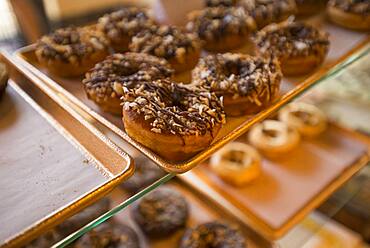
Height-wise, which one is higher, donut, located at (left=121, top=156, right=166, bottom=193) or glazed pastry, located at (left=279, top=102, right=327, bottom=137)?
donut, located at (left=121, top=156, right=166, bottom=193)

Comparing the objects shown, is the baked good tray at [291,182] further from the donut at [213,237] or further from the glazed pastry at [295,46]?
the glazed pastry at [295,46]

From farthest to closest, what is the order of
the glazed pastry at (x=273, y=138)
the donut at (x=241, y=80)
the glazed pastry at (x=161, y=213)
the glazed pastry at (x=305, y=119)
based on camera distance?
the glazed pastry at (x=305, y=119), the glazed pastry at (x=273, y=138), the glazed pastry at (x=161, y=213), the donut at (x=241, y=80)

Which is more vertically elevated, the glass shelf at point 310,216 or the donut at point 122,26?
the donut at point 122,26

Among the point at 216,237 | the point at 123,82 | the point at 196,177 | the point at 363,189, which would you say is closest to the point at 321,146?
the point at 363,189

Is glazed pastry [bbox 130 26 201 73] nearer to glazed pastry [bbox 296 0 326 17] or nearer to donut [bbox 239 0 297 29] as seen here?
donut [bbox 239 0 297 29]

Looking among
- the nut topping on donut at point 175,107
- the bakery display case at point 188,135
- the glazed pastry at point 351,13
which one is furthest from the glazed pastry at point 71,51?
the glazed pastry at point 351,13

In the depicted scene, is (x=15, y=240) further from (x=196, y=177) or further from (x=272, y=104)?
(x=196, y=177)

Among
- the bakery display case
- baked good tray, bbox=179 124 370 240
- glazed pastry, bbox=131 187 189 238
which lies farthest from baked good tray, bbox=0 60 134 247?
baked good tray, bbox=179 124 370 240
